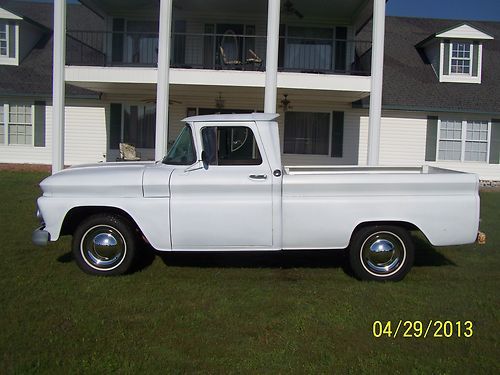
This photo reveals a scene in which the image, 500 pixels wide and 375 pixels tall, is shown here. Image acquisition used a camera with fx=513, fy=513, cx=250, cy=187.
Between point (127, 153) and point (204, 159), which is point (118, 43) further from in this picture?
point (204, 159)

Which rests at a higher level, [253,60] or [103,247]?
[253,60]

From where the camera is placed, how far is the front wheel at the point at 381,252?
5703 mm

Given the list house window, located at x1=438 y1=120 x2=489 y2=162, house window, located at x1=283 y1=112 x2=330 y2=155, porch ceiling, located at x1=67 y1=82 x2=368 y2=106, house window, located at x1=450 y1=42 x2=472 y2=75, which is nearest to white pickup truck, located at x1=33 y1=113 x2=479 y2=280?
porch ceiling, located at x1=67 y1=82 x2=368 y2=106

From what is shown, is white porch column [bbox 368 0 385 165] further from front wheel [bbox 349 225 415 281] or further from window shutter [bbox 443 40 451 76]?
front wheel [bbox 349 225 415 281]

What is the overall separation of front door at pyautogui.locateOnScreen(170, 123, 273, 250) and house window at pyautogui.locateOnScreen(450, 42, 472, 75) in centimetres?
1487

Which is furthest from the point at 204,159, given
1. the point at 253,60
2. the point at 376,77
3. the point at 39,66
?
the point at 39,66

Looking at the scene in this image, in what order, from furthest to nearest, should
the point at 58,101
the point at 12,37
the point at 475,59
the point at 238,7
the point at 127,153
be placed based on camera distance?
1. the point at 12,37
2. the point at 475,59
3. the point at 238,7
4. the point at 127,153
5. the point at 58,101

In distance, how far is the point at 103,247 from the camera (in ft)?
18.9

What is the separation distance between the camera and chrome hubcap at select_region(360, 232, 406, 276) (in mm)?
5719

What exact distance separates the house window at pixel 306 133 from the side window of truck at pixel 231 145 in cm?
1174

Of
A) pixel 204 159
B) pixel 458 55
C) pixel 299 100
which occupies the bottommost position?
pixel 204 159

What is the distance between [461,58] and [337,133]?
5.34m

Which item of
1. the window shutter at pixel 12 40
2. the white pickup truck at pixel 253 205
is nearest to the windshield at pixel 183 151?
the white pickup truck at pixel 253 205

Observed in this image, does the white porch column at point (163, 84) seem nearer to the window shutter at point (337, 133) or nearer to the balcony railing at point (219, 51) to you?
the balcony railing at point (219, 51)
